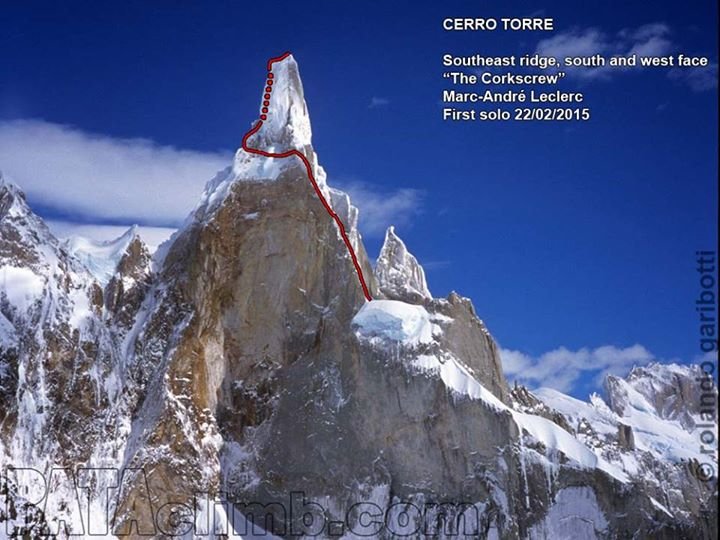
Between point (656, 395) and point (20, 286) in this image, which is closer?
point (20, 286)

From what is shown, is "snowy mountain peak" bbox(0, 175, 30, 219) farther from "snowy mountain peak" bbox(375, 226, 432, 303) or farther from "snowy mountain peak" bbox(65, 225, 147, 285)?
"snowy mountain peak" bbox(375, 226, 432, 303)

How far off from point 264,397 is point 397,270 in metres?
26.8

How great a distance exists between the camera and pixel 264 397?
105000 mm

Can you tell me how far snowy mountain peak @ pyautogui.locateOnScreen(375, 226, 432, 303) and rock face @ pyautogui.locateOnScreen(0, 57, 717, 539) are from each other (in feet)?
27.3

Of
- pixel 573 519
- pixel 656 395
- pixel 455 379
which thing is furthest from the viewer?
pixel 656 395

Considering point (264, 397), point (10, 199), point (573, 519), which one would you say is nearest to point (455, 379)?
point (573, 519)

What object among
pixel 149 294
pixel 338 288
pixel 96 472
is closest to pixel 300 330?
pixel 338 288

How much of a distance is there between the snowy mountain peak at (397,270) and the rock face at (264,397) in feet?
27.3

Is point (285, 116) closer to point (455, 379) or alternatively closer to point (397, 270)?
point (397, 270)

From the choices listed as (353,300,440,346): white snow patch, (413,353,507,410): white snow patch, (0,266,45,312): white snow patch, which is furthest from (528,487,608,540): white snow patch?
(0,266,45,312): white snow patch

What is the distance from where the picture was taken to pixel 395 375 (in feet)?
334

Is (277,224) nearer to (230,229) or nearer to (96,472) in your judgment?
(230,229)

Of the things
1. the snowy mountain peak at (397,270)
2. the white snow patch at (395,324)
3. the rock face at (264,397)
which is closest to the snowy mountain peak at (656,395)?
the snowy mountain peak at (397,270)

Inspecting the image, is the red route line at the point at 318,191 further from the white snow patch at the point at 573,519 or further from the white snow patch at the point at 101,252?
the white snow patch at the point at 573,519
